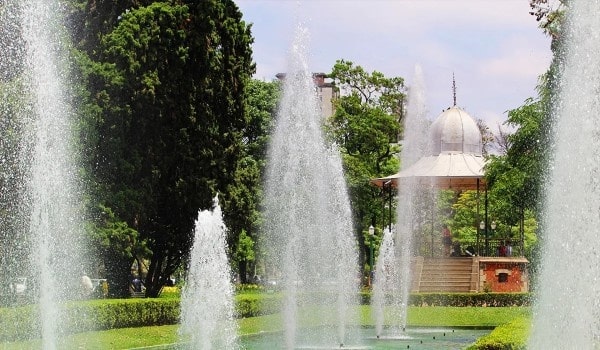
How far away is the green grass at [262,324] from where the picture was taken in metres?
24.1

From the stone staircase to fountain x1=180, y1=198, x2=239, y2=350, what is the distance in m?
25.4

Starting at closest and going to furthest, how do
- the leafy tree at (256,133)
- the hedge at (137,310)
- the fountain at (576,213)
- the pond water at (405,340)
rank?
the fountain at (576,213) < the hedge at (137,310) < the pond water at (405,340) < the leafy tree at (256,133)

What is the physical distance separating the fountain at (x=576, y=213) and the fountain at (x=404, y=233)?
17986 millimetres

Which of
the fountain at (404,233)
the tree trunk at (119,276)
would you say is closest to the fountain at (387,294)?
the fountain at (404,233)

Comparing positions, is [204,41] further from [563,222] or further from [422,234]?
[422,234]

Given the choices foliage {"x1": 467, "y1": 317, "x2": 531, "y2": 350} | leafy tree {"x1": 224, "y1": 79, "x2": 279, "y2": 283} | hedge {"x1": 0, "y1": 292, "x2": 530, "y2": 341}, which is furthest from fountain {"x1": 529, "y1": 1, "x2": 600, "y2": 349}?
leafy tree {"x1": 224, "y1": 79, "x2": 279, "y2": 283}

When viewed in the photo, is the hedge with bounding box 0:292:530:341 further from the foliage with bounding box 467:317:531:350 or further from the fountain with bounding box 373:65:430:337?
the foliage with bounding box 467:317:531:350

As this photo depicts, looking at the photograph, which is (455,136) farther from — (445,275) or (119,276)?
(119,276)

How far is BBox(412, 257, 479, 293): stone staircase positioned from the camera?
46.5m

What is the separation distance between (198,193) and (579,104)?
66.8 ft

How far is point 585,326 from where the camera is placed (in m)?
14.7

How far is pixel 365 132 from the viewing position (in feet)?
191

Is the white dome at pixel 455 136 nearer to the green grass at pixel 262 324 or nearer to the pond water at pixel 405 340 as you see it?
the green grass at pixel 262 324

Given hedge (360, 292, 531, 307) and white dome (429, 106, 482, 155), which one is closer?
hedge (360, 292, 531, 307)
